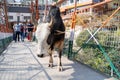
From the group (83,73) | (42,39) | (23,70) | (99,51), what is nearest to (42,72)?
(23,70)

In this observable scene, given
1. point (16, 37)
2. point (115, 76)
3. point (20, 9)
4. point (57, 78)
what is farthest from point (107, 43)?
point (20, 9)

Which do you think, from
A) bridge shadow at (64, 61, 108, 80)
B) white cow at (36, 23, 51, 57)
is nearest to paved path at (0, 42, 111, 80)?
bridge shadow at (64, 61, 108, 80)

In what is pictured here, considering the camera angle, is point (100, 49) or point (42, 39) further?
point (100, 49)

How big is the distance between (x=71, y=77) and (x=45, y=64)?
5.83ft

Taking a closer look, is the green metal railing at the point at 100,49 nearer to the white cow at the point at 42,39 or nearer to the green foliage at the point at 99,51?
the green foliage at the point at 99,51

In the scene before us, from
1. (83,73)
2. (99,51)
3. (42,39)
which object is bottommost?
(83,73)

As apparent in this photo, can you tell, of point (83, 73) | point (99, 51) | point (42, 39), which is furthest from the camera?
point (99, 51)

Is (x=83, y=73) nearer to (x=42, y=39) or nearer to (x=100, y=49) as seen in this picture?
(x=100, y=49)

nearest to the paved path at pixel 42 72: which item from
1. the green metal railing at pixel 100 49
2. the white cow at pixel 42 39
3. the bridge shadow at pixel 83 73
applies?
the bridge shadow at pixel 83 73

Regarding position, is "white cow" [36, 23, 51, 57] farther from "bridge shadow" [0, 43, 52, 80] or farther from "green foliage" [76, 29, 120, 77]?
"green foliage" [76, 29, 120, 77]

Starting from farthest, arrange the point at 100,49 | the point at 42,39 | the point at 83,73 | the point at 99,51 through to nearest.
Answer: the point at 99,51
the point at 100,49
the point at 83,73
the point at 42,39

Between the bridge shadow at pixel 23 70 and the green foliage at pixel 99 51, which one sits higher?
the green foliage at pixel 99 51

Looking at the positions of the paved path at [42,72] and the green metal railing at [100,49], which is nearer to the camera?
the paved path at [42,72]

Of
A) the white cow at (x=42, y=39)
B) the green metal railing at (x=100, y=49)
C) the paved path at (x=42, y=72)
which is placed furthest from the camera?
the green metal railing at (x=100, y=49)
